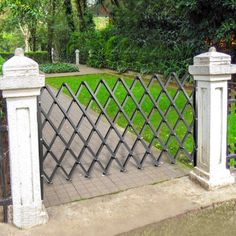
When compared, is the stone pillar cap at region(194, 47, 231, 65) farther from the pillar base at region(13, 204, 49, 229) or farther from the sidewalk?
the pillar base at region(13, 204, 49, 229)

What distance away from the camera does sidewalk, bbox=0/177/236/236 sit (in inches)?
129

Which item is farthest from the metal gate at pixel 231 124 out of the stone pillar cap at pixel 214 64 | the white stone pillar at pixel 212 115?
the stone pillar cap at pixel 214 64

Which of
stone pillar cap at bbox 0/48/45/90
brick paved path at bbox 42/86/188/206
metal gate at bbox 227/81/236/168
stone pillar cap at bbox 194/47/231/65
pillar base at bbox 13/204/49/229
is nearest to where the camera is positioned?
stone pillar cap at bbox 0/48/45/90

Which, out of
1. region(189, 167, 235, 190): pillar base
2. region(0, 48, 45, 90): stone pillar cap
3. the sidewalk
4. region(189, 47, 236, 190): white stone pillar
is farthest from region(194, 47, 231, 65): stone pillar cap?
region(0, 48, 45, 90): stone pillar cap

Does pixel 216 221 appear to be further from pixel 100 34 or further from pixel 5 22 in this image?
pixel 5 22

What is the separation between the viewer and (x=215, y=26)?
1056cm

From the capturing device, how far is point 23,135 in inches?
124

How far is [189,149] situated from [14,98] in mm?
3025

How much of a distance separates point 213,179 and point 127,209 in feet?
3.47

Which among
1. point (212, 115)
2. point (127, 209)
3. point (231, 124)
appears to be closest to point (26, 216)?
point (127, 209)

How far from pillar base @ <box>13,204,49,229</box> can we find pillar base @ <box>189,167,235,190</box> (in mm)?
1817

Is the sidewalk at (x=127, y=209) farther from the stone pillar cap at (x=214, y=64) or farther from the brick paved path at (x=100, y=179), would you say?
the stone pillar cap at (x=214, y=64)

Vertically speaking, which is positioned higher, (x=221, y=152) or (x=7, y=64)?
(x=7, y=64)

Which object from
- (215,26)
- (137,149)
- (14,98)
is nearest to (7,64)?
(14,98)
